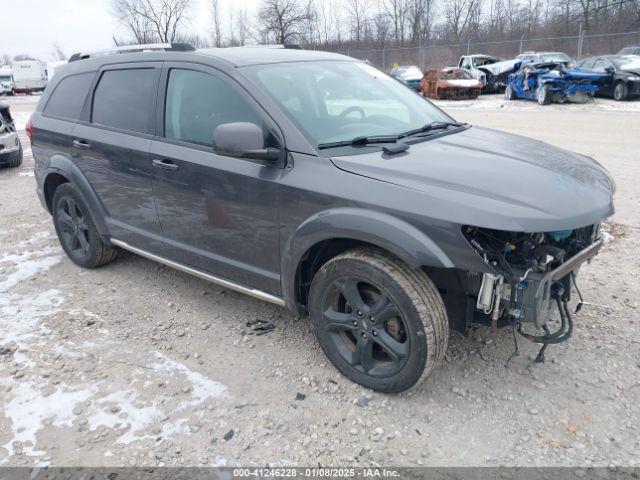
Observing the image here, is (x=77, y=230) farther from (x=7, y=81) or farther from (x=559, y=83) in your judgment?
(x=7, y=81)

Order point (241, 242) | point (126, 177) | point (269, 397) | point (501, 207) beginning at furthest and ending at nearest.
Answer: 1. point (126, 177)
2. point (241, 242)
3. point (269, 397)
4. point (501, 207)

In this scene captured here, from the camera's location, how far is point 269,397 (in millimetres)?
3029

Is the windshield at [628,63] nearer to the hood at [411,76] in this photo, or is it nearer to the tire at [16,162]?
the hood at [411,76]

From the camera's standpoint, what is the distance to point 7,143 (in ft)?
30.9

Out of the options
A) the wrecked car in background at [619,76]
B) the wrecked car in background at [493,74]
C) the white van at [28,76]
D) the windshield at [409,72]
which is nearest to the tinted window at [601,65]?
the wrecked car in background at [619,76]

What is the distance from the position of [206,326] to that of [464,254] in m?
2.10

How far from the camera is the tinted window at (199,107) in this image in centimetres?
331

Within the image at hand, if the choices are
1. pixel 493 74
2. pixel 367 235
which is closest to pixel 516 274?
pixel 367 235

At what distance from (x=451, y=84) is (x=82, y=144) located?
19831 millimetres

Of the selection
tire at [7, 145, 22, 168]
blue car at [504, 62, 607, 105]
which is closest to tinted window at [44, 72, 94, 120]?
tire at [7, 145, 22, 168]

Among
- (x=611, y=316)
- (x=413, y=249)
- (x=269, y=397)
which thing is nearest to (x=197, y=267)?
(x=269, y=397)

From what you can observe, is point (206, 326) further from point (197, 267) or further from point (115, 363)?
point (115, 363)

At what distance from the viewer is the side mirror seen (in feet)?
9.61

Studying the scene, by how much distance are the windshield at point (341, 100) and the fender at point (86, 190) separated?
6.32 ft
